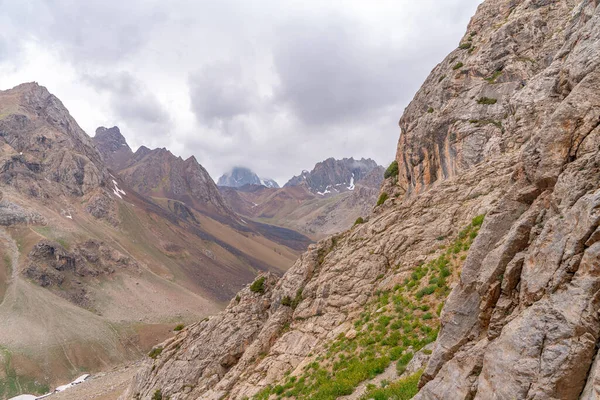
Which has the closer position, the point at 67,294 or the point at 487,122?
the point at 487,122

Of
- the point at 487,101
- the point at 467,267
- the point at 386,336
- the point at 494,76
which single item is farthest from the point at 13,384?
the point at 494,76

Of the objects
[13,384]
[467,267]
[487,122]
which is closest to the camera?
[467,267]

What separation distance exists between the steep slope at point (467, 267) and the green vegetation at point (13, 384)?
236ft

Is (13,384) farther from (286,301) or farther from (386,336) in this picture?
(386,336)

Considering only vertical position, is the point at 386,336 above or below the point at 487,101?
below

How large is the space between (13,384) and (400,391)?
118314mm

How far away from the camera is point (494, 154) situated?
33406 mm

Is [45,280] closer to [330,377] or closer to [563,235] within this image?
[330,377]

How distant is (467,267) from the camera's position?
39.7ft

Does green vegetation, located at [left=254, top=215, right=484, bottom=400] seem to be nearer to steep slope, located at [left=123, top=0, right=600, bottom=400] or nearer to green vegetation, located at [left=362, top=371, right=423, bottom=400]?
steep slope, located at [left=123, top=0, right=600, bottom=400]

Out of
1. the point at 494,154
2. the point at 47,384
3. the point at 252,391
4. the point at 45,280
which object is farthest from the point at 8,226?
the point at 494,154

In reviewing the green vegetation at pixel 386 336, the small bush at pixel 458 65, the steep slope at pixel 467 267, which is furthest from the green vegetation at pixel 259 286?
the small bush at pixel 458 65

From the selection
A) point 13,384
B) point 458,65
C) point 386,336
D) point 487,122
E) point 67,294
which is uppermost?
point 458,65

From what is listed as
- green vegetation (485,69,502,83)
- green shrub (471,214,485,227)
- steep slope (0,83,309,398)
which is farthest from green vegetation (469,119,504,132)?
steep slope (0,83,309,398)
